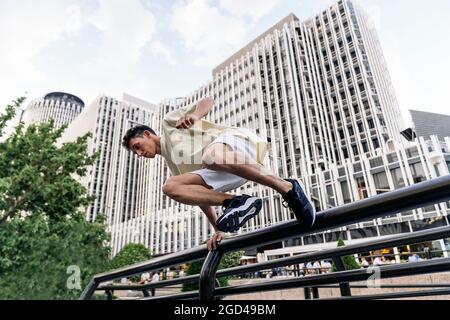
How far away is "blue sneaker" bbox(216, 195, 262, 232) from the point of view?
146 centimetres

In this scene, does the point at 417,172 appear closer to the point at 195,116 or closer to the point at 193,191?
the point at 195,116

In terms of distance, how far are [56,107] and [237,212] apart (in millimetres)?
118723

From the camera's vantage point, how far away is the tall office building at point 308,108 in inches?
1153

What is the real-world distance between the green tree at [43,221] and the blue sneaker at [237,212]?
7.49 metres

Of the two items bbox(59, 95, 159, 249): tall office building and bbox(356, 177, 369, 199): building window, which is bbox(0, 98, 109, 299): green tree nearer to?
bbox(356, 177, 369, 199): building window

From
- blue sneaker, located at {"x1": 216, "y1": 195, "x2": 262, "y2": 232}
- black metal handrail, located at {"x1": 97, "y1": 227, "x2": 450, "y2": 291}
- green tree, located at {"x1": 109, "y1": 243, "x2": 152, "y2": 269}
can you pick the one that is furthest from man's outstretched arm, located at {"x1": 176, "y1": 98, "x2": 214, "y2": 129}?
green tree, located at {"x1": 109, "y1": 243, "x2": 152, "y2": 269}

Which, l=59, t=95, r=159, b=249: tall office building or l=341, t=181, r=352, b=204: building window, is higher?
l=59, t=95, r=159, b=249: tall office building

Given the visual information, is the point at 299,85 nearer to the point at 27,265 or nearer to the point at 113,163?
the point at 27,265

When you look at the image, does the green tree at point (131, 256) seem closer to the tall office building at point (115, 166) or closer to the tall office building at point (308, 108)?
the tall office building at point (308, 108)

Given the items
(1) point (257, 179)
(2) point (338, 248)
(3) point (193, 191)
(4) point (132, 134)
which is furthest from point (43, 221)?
(2) point (338, 248)

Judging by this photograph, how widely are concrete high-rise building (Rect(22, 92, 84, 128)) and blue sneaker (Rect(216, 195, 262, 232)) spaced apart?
11132 cm

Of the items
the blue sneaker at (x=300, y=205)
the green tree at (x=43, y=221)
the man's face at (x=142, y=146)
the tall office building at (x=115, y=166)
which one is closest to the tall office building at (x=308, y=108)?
the tall office building at (x=115, y=166)

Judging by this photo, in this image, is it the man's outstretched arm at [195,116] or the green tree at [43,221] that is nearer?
the man's outstretched arm at [195,116]
